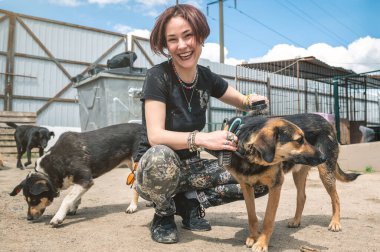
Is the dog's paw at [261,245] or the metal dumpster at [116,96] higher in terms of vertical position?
the metal dumpster at [116,96]

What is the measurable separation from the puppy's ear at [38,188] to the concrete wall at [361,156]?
6642 mm

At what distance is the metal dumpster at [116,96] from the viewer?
816 cm

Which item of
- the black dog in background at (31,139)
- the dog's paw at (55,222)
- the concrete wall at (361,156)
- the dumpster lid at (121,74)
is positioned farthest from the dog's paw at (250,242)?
the black dog in background at (31,139)

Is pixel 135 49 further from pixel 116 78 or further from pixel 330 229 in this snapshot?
pixel 330 229

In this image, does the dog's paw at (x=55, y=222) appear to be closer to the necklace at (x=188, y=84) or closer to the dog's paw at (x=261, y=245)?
the necklace at (x=188, y=84)

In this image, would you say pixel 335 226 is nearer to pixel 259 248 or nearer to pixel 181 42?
pixel 259 248

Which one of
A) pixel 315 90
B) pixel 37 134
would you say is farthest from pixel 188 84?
pixel 315 90

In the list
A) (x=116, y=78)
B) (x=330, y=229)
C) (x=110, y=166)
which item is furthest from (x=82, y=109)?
(x=330, y=229)

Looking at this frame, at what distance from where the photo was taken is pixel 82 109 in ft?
30.3

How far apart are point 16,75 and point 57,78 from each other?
1.64 meters

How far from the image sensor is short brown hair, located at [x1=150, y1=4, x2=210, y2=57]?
8.54ft

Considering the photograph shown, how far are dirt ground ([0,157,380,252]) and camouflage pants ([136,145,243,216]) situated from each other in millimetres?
286

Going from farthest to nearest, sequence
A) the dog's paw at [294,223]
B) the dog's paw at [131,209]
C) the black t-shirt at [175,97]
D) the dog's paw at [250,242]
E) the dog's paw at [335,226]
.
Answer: the dog's paw at [131,209], the dog's paw at [294,223], the dog's paw at [335,226], the black t-shirt at [175,97], the dog's paw at [250,242]

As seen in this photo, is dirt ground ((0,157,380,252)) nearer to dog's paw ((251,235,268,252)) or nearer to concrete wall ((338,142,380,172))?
dog's paw ((251,235,268,252))
